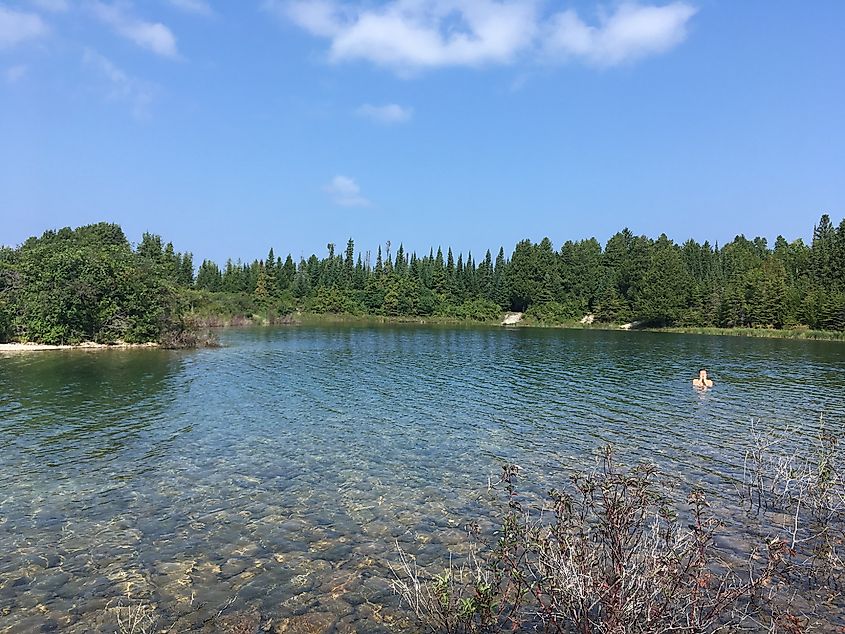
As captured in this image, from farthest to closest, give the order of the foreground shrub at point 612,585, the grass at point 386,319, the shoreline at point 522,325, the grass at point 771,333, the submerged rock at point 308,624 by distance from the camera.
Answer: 1. the grass at point 386,319
2. the shoreline at point 522,325
3. the grass at point 771,333
4. the submerged rock at point 308,624
5. the foreground shrub at point 612,585

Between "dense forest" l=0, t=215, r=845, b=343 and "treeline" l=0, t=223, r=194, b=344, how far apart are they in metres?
0.13

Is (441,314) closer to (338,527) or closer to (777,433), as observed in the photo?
(777,433)

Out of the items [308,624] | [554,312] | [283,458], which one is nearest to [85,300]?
[283,458]

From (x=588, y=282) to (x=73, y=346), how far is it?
113m

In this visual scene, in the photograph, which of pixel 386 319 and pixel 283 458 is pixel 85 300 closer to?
pixel 283 458

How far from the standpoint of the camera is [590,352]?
209ft

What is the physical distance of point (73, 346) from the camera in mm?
57156

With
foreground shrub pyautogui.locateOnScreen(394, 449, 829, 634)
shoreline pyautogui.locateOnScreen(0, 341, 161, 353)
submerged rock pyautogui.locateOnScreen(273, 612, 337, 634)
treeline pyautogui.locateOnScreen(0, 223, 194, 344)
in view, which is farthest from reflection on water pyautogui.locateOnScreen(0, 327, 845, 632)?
treeline pyautogui.locateOnScreen(0, 223, 194, 344)

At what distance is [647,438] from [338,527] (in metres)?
15.2

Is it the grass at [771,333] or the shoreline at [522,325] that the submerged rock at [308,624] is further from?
the grass at [771,333]

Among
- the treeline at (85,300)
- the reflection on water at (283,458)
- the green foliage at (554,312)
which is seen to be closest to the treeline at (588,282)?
the green foliage at (554,312)

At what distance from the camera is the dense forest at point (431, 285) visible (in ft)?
191

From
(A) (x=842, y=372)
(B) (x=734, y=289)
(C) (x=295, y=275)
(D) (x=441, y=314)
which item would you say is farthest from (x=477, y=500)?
(C) (x=295, y=275)

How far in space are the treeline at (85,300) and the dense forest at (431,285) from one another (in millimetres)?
135
